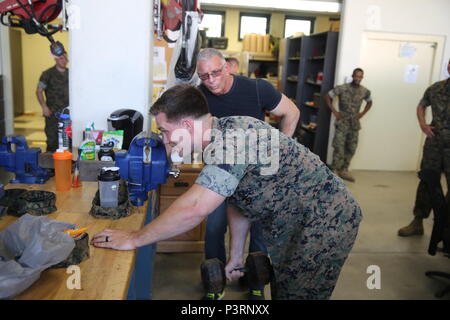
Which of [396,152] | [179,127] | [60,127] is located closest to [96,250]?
[179,127]

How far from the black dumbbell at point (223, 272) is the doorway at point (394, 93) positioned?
18.1 ft

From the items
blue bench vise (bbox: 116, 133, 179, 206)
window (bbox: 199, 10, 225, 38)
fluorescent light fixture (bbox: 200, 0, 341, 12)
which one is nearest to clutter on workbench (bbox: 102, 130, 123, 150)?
blue bench vise (bbox: 116, 133, 179, 206)

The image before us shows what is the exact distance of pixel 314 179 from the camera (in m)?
1.62

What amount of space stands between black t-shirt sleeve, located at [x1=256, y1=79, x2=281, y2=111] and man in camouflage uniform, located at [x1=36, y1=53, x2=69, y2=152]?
2789mm


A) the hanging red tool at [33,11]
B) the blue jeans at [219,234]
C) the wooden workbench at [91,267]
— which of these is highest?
the hanging red tool at [33,11]

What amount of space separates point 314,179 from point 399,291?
187 cm

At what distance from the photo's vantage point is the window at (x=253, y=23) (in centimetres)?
1058

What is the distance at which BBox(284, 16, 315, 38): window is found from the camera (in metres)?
10.8

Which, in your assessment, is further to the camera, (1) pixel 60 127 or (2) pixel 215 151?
(1) pixel 60 127

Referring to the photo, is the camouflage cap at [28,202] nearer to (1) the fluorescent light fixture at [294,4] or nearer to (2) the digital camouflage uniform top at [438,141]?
(2) the digital camouflage uniform top at [438,141]

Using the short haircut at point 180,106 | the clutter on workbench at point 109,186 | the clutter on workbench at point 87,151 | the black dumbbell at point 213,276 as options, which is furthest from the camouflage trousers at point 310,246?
the clutter on workbench at point 87,151

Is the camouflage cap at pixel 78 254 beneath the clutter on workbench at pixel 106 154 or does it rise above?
beneath

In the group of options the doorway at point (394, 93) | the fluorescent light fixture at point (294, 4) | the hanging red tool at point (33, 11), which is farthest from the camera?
the doorway at point (394, 93)

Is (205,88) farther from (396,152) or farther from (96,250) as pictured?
(396,152)
